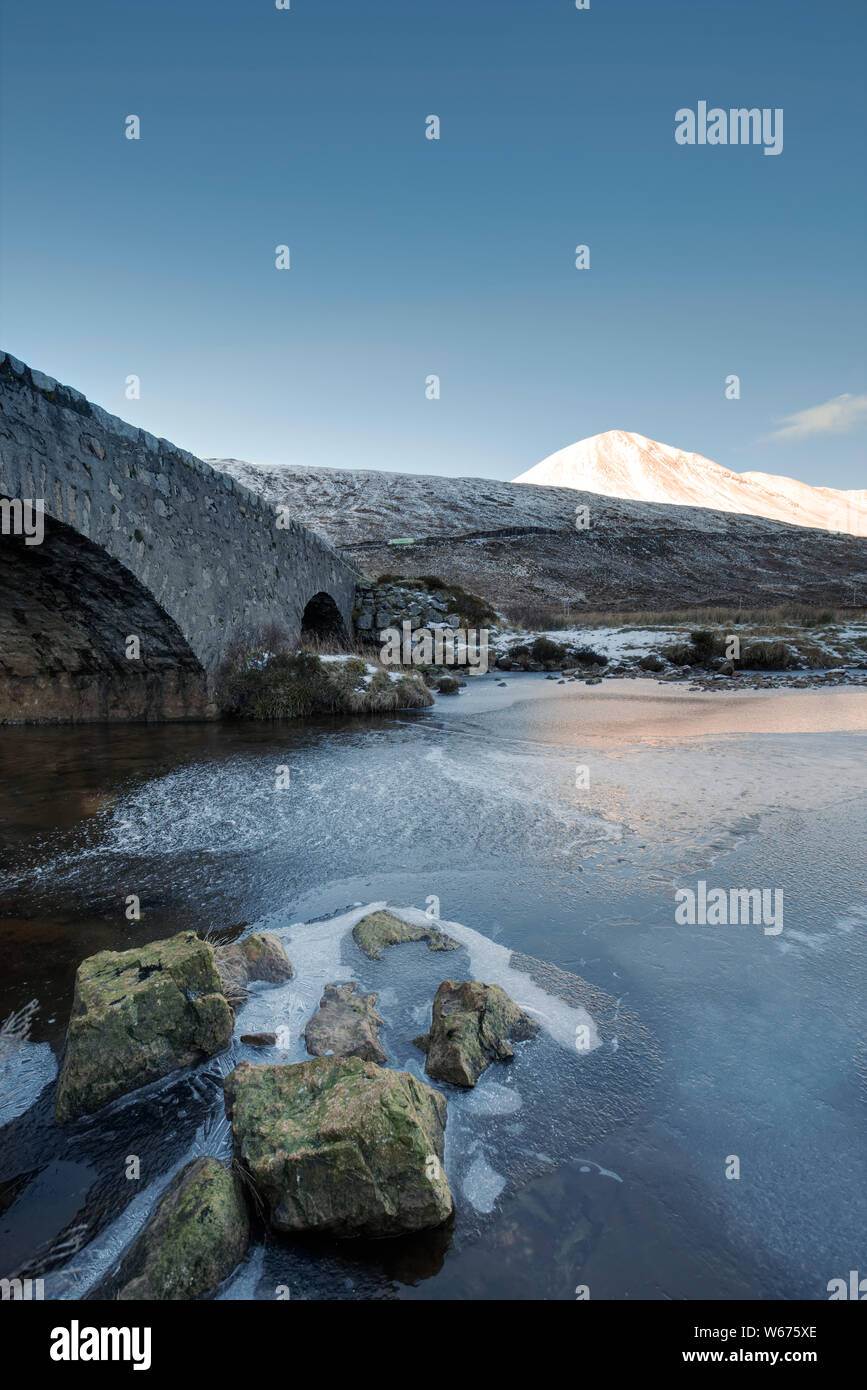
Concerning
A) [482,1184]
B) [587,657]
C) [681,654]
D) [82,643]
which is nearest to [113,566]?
[82,643]

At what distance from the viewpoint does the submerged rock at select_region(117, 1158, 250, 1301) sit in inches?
71.3

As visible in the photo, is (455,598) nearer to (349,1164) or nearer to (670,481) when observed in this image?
(349,1164)

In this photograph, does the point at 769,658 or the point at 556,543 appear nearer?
the point at 769,658

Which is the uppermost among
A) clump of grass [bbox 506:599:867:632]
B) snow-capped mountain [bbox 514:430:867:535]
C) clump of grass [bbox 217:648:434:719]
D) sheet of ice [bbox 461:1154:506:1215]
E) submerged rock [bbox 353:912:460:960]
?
snow-capped mountain [bbox 514:430:867:535]

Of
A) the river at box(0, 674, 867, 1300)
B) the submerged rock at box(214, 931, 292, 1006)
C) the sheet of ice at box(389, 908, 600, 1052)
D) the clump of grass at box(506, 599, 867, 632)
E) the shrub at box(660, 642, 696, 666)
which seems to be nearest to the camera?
the river at box(0, 674, 867, 1300)

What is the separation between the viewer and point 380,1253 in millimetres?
1978

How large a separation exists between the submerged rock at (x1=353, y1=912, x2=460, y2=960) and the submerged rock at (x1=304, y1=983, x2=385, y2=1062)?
0.46 meters

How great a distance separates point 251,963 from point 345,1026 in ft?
2.37

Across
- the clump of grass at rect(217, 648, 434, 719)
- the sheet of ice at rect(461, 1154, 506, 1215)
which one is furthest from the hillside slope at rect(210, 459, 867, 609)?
the sheet of ice at rect(461, 1154, 506, 1215)

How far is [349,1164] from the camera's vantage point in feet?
6.65

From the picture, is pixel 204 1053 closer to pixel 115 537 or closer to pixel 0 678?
pixel 115 537

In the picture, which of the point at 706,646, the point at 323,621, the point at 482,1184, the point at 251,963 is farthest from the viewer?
the point at 706,646

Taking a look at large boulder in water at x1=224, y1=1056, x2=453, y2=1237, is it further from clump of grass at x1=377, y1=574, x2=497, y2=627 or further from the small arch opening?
→ clump of grass at x1=377, y1=574, x2=497, y2=627
